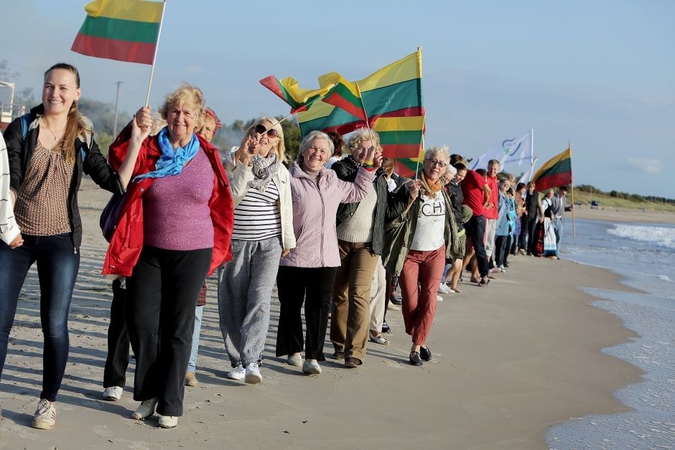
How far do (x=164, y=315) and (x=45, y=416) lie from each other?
877 mm

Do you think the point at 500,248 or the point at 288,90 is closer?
the point at 288,90

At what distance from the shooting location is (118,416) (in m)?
5.42

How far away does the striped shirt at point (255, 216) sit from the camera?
6605 mm

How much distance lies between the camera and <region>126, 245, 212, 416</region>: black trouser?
5266mm

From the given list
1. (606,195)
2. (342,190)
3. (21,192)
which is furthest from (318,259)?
(606,195)

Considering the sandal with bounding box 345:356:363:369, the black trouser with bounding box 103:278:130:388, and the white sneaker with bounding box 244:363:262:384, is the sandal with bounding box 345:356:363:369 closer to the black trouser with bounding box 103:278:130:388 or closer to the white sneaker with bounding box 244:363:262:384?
the white sneaker with bounding box 244:363:262:384

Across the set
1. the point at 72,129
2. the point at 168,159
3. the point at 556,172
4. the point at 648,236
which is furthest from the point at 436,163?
the point at 648,236

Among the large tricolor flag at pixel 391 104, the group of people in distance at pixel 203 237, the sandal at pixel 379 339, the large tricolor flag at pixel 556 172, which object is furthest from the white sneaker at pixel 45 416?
the large tricolor flag at pixel 556 172

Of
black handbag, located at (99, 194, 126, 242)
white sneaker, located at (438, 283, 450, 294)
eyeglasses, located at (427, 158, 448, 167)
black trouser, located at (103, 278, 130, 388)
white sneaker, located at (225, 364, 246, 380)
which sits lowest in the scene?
white sneaker, located at (225, 364, 246, 380)

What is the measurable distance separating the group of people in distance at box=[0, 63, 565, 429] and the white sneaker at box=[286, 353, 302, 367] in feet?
0.04

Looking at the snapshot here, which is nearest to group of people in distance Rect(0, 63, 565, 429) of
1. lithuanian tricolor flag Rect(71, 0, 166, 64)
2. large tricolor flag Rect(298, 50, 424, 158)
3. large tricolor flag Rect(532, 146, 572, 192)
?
large tricolor flag Rect(298, 50, 424, 158)

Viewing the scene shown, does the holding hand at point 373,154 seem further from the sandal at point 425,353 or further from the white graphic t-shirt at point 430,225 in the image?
the sandal at point 425,353

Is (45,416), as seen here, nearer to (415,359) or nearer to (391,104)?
(415,359)

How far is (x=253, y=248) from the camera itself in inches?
261
